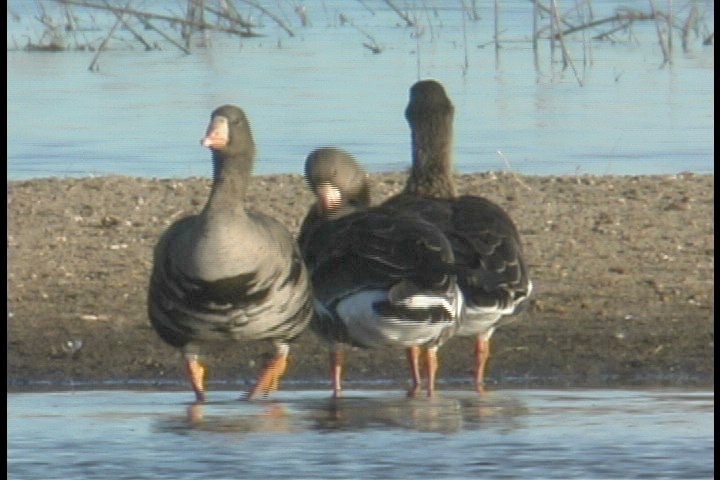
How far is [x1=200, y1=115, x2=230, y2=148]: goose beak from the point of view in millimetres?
9141

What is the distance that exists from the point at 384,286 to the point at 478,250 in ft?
1.82

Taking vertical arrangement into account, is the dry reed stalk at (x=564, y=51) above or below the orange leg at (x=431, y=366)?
above

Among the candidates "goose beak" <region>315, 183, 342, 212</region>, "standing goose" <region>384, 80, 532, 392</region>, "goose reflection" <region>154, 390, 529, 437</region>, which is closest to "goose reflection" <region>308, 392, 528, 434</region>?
"goose reflection" <region>154, 390, 529, 437</region>

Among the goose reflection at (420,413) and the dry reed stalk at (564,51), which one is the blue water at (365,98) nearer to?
the dry reed stalk at (564,51)

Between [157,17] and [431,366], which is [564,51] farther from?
[431,366]

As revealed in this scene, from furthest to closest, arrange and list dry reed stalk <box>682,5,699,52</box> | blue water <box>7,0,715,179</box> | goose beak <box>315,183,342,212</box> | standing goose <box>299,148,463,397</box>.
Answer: dry reed stalk <box>682,5,699,52</box>
blue water <box>7,0,715,179</box>
goose beak <box>315,183,342,212</box>
standing goose <box>299,148,463,397</box>

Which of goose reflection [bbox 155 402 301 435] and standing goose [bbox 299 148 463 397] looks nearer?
goose reflection [bbox 155 402 301 435]

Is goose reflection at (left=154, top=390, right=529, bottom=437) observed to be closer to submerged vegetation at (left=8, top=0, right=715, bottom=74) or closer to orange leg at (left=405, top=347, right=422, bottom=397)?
orange leg at (left=405, top=347, right=422, bottom=397)

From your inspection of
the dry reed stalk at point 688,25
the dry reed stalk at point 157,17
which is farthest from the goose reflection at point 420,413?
the dry reed stalk at point 688,25

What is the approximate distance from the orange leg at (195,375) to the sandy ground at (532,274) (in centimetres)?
67

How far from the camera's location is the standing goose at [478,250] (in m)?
8.98

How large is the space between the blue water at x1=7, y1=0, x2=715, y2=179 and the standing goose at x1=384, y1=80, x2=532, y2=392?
5333 mm

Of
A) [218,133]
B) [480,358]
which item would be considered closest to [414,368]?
[480,358]

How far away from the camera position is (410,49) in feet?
77.9
